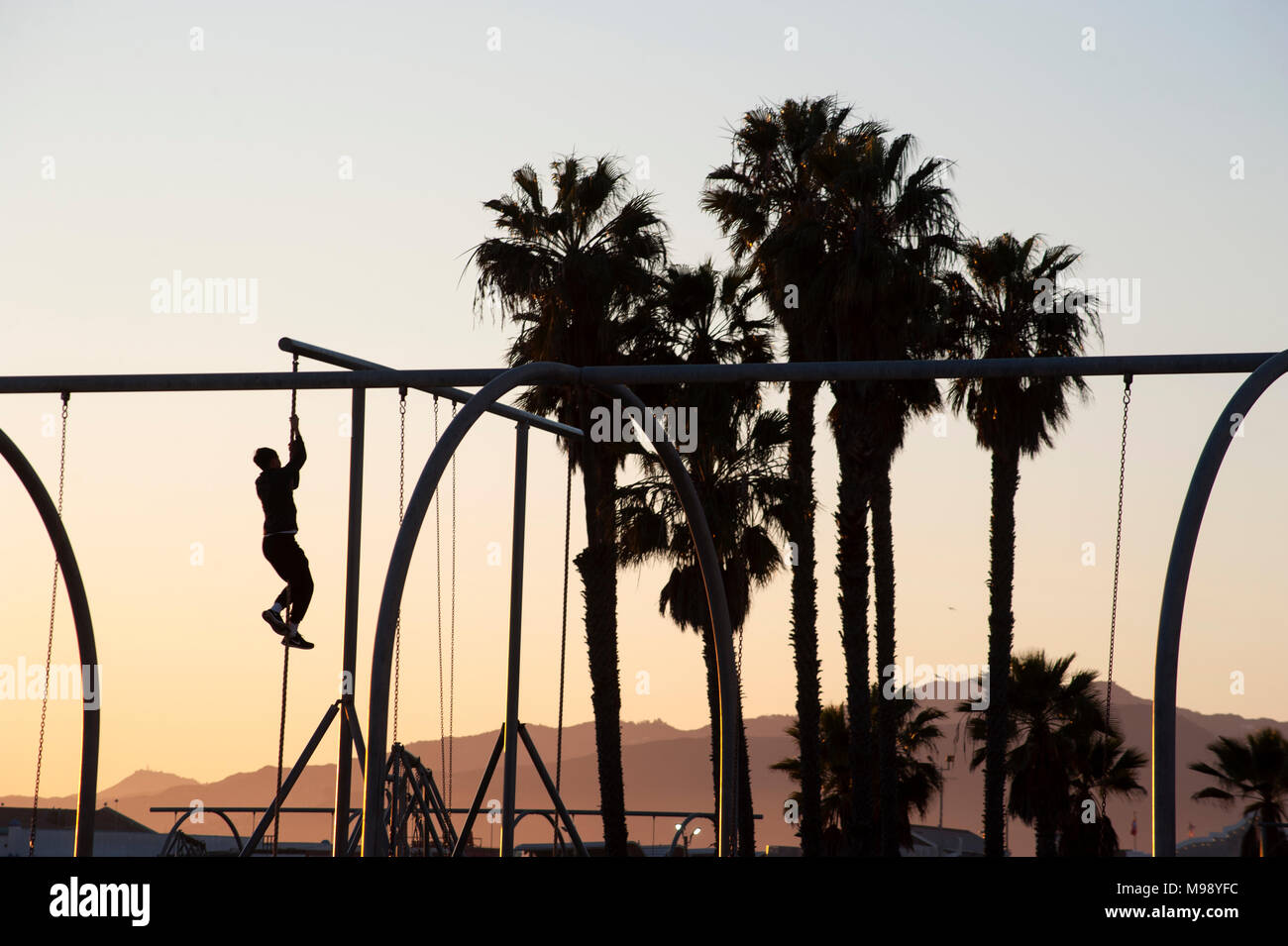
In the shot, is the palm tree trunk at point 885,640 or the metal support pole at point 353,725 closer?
the metal support pole at point 353,725

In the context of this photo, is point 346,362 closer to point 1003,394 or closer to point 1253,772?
point 1003,394

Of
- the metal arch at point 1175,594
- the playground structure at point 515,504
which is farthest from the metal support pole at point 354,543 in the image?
the metal arch at point 1175,594

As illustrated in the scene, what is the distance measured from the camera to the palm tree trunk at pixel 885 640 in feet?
96.4

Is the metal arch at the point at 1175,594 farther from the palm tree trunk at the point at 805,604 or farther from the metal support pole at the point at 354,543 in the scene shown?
the palm tree trunk at the point at 805,604

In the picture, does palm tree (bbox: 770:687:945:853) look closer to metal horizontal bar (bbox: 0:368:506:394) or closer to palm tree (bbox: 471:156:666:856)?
palm tree (bbox: 471:156:666:856)

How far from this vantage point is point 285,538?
13156 millimetres

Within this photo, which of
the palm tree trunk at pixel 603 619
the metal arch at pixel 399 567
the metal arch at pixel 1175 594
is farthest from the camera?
the palm tree trunk at pixel 603 619

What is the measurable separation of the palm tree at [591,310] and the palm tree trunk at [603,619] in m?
0.02

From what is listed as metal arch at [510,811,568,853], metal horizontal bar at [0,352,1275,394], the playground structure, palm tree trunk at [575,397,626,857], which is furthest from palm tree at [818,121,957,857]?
metal horizontal bar at [0,352,1275,394]

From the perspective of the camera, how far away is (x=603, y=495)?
2911 centimetres

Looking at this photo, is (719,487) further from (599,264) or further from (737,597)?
(599,264)
